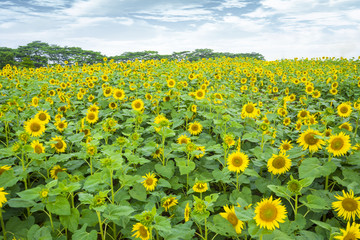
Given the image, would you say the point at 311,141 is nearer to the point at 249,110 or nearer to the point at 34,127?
the point at 249,110

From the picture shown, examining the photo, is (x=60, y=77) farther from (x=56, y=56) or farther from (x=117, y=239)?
(x=56, y=56)

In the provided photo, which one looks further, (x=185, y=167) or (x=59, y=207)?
(x=185, y=167)

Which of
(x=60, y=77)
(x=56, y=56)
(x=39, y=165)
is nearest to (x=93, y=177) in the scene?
(x=39, y=165)

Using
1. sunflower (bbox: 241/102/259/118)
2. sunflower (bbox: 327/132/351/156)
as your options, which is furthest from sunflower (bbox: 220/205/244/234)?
sunflower (bbox: 241/102/259/118)

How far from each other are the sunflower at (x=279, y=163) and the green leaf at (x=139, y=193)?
4.84ft

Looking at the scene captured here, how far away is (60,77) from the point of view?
8617mm

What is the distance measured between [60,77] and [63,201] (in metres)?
7.88

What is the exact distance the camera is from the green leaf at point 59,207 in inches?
76.3

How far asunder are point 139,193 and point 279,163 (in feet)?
5.31

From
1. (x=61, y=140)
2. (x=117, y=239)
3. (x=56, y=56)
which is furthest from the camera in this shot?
(x=56, y=56)

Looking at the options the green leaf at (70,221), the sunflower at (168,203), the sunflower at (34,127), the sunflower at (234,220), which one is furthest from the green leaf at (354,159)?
the sunflower at (34,127)

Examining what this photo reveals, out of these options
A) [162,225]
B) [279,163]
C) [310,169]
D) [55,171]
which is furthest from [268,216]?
[55,171]

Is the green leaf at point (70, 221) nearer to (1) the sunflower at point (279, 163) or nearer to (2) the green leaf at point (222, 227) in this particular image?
(2) the green leaf at point (222, 227)

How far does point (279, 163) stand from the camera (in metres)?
2.57
